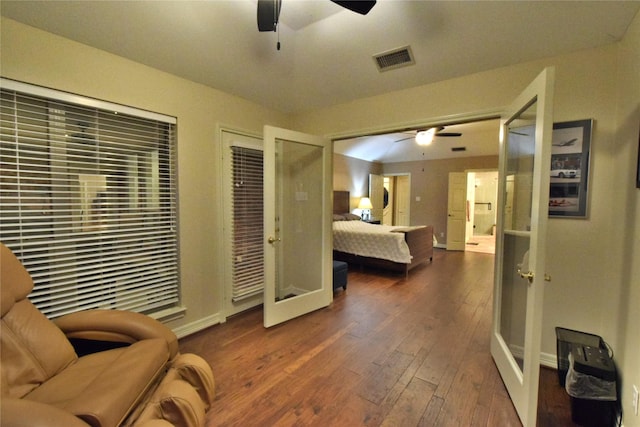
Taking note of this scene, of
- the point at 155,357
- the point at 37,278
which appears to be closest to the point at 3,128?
the point at 37,278

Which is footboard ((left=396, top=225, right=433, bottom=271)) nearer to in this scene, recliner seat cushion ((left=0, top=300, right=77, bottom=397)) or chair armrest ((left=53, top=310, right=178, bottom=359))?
chair armrest ((left=53, top=310, right=178, bottom=359))

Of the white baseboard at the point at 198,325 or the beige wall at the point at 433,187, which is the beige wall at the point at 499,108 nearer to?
the white baseboard at the point at 198,325

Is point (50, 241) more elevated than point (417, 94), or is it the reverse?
point (417, 94)

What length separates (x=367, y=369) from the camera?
7.00 feet


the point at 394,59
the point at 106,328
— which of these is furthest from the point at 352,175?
the point at 106,328

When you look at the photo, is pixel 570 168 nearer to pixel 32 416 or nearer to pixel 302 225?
pixel 302 225

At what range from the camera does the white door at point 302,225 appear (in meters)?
2.99

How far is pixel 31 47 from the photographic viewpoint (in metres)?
1.77

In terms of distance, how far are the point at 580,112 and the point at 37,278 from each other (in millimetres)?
3904

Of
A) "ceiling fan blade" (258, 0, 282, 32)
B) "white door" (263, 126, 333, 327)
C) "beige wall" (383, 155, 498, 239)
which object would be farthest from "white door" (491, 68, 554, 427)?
"beige wall" (383, 155, 498, 239)

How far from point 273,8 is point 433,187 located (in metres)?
6.82

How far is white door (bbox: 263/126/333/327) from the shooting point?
2.99 m

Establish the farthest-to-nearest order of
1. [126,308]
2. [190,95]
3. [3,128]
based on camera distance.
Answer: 1. [190,95]
2. [126,308]
3. [3,128]

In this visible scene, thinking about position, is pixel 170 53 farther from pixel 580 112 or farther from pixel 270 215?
pixel 580 112
